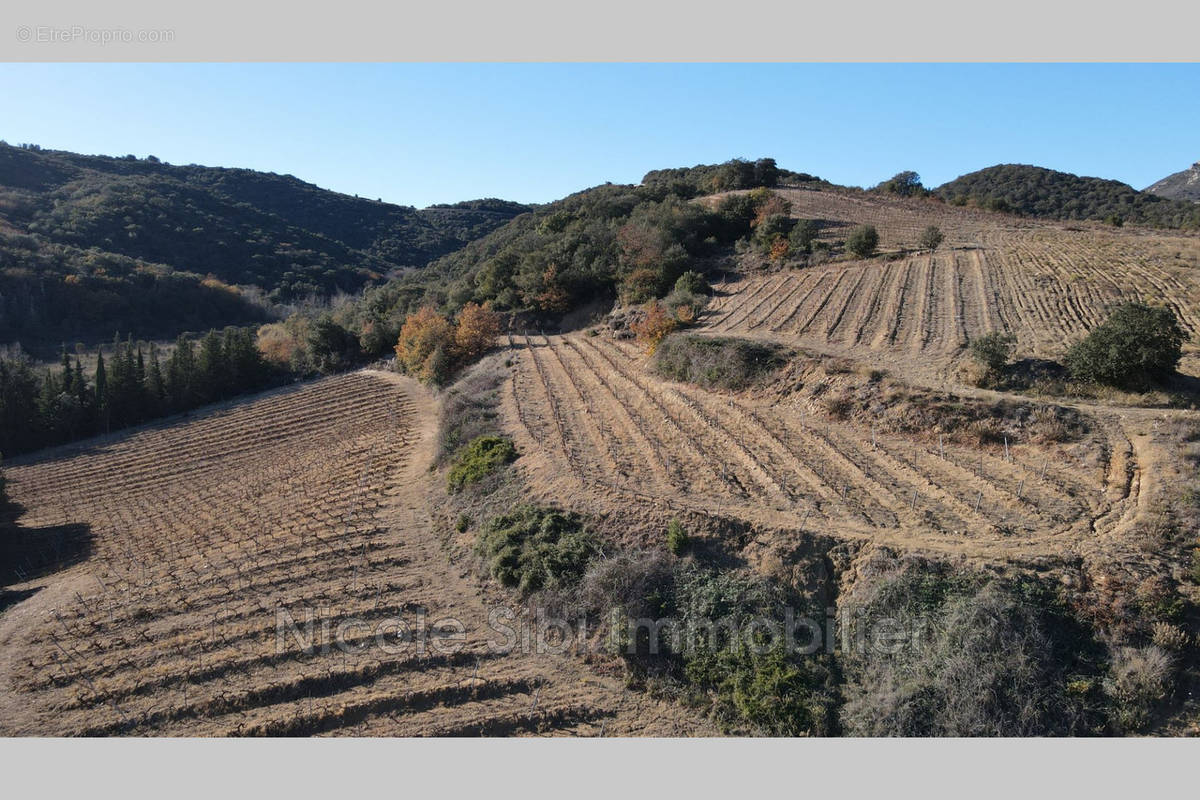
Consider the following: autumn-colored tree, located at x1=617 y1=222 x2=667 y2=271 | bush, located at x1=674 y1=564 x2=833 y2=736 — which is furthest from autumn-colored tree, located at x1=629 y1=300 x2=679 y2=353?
bush, located at x1=674 y1=564 x2=833 y2=736

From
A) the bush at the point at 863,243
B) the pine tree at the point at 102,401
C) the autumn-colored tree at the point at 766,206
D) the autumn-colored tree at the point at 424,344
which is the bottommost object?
the pine tree at the point at 102,401

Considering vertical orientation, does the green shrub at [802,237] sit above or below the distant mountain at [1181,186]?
below

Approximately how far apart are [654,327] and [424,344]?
635 inches

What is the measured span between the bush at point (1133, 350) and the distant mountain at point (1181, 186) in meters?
94.9

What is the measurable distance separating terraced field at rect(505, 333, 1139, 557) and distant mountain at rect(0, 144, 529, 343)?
6287 cm

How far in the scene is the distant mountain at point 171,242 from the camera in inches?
2463

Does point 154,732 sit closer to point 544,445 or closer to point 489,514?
point 489,514

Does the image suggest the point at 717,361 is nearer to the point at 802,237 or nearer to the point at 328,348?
the point at 802,237

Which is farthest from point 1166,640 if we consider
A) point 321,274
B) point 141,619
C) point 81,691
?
point 321,274

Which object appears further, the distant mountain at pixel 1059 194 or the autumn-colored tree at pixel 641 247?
the distant mountain at pixel 1059 194

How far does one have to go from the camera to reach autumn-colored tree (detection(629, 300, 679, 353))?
101 ft

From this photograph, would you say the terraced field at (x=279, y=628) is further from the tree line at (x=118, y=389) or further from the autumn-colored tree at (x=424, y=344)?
the tree line at (x=118, y=389)

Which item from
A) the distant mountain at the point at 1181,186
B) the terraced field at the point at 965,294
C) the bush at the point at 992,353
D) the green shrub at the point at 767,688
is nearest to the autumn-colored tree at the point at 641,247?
the terraced field at the point at 965,294

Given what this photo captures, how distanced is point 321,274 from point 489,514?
7864cm
